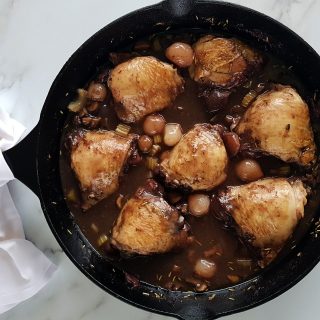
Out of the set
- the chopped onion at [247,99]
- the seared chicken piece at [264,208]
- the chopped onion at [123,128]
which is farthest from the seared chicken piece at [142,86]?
the seared chicken piece at [264,208]

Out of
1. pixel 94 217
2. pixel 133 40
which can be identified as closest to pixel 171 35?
pixel 133 40

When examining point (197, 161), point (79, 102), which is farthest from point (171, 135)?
point (79, 102)

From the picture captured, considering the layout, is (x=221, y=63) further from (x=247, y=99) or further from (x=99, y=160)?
(x=99, y=160)

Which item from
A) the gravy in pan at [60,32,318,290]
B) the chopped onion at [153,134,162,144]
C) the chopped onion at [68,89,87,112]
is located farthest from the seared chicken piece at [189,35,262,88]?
the chopped onion at [68,89,87,112]

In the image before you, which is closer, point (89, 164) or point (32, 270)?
point (89, 164)

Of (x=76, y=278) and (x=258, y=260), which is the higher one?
(x=258, y=260)

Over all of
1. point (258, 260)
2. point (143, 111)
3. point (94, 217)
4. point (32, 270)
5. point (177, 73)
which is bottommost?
point (32, 270)

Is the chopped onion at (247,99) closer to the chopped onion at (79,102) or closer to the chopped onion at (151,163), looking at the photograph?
the chopped onion at (151,163)

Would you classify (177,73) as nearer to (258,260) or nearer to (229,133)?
(229,133)
